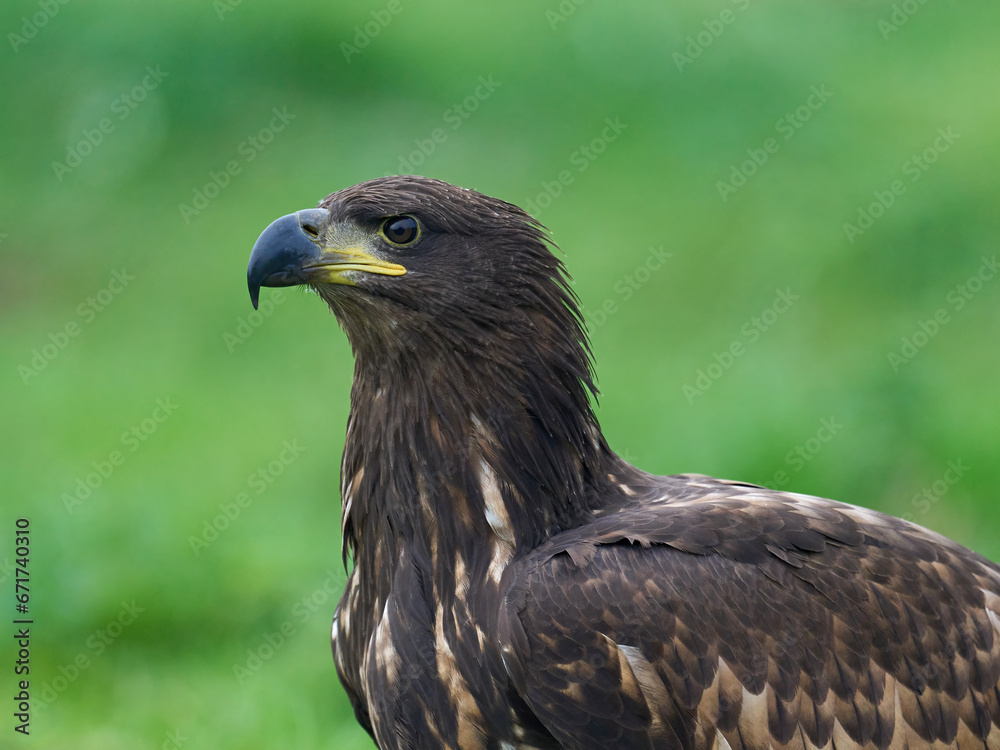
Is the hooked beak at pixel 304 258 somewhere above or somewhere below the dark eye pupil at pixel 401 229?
below

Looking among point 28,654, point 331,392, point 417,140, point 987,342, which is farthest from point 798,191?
point 28,654

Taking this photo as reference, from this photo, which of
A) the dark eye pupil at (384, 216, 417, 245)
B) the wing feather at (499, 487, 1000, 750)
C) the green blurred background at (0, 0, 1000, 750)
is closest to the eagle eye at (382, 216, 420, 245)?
the dark eye pupil at (384, 216, 417, 245)

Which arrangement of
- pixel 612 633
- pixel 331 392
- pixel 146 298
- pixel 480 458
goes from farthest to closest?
pixel 146 298 < pixel 331 392 < pixel 480 458 < pixel 612 633

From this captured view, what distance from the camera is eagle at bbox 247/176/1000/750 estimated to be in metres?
3.87

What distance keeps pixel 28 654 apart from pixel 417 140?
6.65m

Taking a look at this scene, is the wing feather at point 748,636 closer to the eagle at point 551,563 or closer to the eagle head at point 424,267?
the eagle at point 551,563

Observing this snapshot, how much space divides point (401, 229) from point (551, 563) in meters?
1.21

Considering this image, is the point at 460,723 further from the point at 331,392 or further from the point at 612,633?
the point at 331,392

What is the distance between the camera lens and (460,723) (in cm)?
405

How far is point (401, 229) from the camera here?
14.3ft

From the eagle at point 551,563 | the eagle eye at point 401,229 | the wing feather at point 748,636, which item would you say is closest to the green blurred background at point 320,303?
the eagle at point 551,563

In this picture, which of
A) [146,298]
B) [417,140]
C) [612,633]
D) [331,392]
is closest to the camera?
[612,633]

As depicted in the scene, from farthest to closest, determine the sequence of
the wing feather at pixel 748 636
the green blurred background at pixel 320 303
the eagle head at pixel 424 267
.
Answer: the green blurred background at pixel 320 303 < the eagle head at pixel 424 267 < the wing feather at pixel 748 636

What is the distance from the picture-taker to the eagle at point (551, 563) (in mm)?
3871
